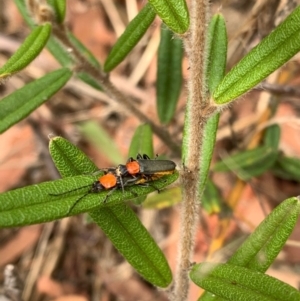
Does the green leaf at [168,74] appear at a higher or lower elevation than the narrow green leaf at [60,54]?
higher

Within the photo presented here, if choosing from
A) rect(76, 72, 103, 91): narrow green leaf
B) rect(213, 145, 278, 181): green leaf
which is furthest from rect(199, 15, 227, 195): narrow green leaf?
rect(213, 145, 278, 181): green leaf

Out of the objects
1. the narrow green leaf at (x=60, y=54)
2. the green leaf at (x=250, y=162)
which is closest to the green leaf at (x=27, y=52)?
the narrow green leaf at (x=60, y=54)

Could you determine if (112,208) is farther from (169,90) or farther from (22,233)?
(22,233)

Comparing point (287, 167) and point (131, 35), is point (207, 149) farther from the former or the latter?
point (287, 167)

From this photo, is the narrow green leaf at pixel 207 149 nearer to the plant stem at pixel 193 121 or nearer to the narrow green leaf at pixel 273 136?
the plant stem at pixel 193 121

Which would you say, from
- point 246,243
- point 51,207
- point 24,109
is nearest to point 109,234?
point 51,207
